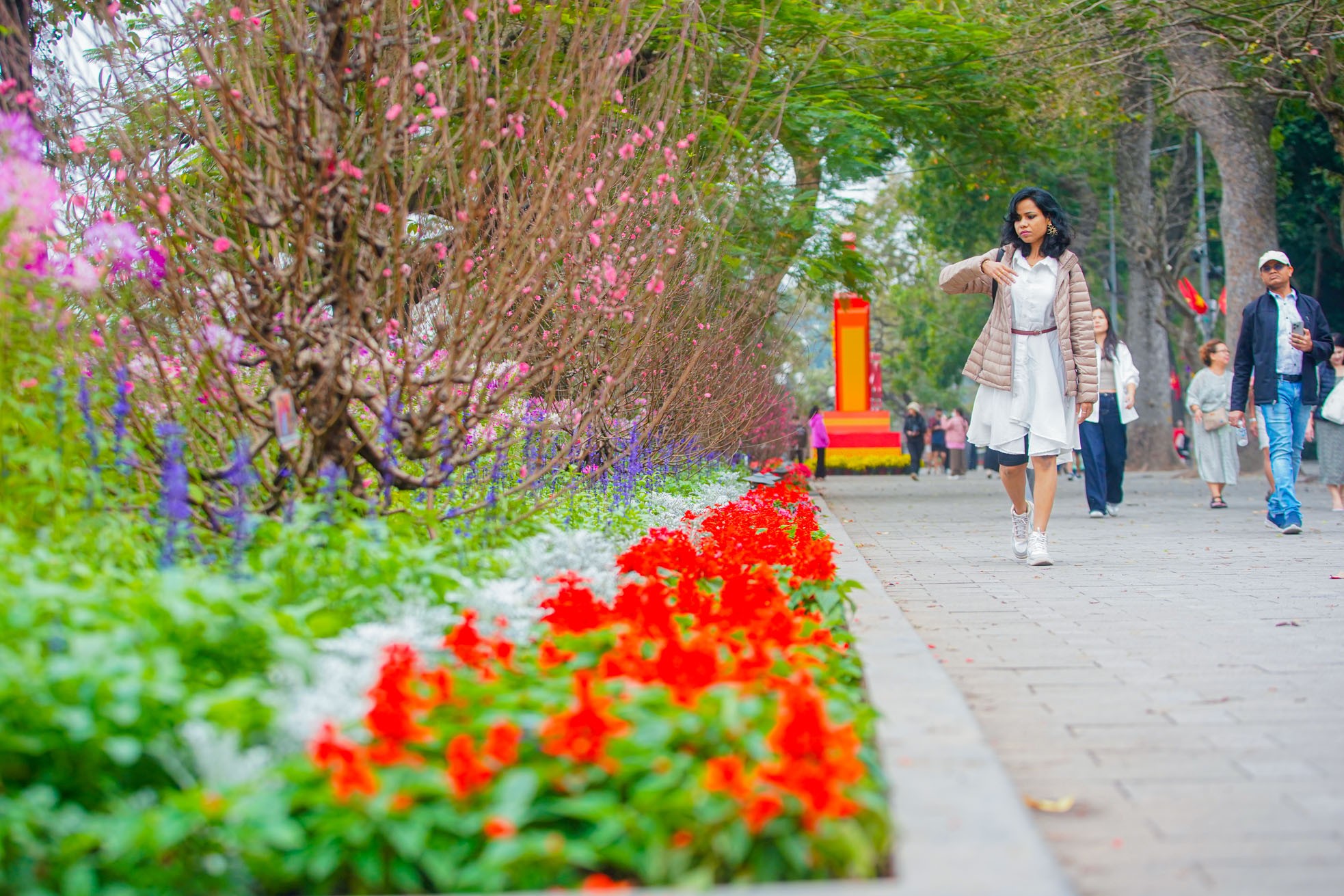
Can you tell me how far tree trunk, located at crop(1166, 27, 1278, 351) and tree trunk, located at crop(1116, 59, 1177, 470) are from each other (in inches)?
152

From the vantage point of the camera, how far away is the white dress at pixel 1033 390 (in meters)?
7.86

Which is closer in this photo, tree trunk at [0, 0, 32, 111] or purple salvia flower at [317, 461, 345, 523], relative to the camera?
purple salvia flower at [317, 461, 345, 523]

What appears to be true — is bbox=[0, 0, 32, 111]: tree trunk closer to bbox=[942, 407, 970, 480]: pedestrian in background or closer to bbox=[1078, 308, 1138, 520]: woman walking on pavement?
bbox=[1078, 308, 1138, 520]: woman walking on pavement

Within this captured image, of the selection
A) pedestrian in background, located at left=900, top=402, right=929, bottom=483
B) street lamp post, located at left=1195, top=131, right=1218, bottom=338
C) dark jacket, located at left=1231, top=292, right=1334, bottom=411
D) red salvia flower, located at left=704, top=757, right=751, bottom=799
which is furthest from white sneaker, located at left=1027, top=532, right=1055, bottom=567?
pedestrian in background, located at left=900, top=402, right=929, bottom=483

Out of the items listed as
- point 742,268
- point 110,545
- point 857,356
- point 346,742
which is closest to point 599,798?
point 346,742

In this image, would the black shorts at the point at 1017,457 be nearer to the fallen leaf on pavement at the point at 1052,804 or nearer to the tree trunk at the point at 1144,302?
the fallen leaf on pavement at the point at 1052,804

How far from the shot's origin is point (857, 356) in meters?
33.9

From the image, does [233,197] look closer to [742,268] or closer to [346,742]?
[346,742]

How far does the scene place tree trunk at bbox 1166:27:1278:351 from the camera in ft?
60.6

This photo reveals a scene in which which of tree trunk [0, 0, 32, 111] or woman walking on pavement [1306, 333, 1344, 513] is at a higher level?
tree trunk [0, 0, 32, 111]

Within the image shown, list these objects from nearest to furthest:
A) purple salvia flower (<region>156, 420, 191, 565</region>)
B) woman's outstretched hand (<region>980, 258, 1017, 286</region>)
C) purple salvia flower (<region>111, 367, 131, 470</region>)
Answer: purple salvia flower (<region>156, 420, 191, 565</region>) < purple salvia flower (<region>111, 367, 131, 470</region>) < woman's outstretched hand (<region>980, 258, 1017, 286</region>)

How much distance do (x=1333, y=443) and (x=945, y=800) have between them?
11129 millimetres

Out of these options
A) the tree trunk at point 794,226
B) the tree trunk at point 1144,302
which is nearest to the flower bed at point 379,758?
the tree trunk at point 794,226

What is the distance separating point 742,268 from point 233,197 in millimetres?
9487
